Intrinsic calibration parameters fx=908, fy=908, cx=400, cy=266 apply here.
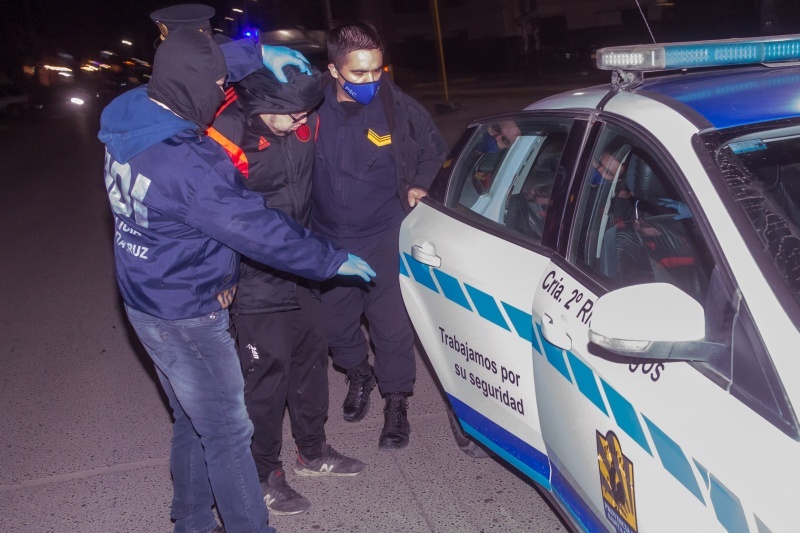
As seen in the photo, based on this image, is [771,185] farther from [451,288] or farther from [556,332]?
[451,288]

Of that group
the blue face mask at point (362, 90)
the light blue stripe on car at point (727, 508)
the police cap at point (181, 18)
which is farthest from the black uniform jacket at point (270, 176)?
the police cap at point (181, 18)

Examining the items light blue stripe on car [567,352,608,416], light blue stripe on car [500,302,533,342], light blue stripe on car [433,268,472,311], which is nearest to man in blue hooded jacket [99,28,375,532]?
light blue stripe on car [433,268,472,311]

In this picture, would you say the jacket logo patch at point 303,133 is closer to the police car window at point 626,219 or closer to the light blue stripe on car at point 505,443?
the light blue stripe on car at point 505,443

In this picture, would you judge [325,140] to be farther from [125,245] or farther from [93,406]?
[93,406]

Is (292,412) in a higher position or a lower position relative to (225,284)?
lower

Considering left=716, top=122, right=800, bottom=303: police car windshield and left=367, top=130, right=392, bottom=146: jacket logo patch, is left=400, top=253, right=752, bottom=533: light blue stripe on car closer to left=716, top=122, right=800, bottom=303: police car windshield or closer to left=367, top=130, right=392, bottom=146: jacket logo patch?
left=716, top=122, right=800, bottom=303: police car windshield

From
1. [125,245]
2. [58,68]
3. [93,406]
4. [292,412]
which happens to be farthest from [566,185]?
[58,68]

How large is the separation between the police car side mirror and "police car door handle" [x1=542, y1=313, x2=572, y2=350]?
0.46 m

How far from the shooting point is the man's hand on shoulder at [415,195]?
3.85 m

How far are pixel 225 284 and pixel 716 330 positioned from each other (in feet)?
5.30

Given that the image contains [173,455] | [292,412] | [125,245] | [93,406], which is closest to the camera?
[125,245]

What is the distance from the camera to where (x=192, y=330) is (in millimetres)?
2912

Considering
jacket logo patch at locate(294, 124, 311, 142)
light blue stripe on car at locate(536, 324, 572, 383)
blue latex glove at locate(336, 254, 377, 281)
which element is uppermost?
jacket logo patch at locate(294, 124, 311, 142)

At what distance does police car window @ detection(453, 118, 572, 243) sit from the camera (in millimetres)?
3113
